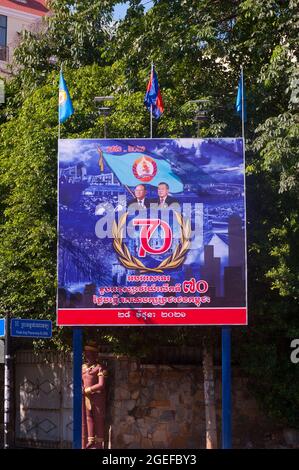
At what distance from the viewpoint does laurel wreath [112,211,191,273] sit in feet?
60.1

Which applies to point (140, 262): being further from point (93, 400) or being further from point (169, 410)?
point (169, 410)

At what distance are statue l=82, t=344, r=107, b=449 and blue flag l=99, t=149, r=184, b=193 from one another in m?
4.58

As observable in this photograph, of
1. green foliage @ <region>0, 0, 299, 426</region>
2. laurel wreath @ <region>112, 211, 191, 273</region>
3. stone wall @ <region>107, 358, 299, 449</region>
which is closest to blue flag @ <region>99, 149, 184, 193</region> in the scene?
laurel wreath @ <region>112, 211, 191, 273</region>

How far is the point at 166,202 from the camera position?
18516 mm

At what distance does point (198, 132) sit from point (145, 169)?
1806mm

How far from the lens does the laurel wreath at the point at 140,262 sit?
60.1ft

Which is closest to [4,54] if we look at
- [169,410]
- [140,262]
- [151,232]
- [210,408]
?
[169,410]

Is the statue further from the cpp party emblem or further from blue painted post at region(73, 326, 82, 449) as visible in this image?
the cpp party emblem

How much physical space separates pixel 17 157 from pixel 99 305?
5.52 meters

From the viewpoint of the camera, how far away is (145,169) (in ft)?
61.2

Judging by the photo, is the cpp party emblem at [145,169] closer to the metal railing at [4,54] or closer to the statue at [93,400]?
the statue at [93,400]

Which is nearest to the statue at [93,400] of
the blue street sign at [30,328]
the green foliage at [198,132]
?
the green foliage at [198,132]

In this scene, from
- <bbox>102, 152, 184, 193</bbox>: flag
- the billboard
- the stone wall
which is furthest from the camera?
the stone wall

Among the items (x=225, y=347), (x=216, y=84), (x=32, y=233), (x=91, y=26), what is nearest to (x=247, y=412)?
(x=225, y=347)
